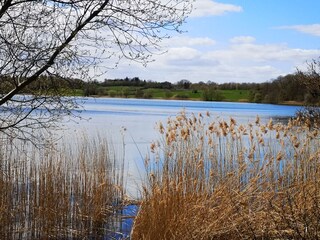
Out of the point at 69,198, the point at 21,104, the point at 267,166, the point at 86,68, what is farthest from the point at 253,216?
the point at 69,198

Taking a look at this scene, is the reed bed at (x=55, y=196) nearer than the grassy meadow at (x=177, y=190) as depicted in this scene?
No

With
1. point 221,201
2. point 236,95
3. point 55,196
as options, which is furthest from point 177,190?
point 236,95

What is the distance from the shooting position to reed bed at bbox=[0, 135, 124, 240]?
6738 millimetres

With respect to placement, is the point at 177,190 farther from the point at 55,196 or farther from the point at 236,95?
the point at 236,95

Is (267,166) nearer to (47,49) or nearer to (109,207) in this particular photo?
(109,207)

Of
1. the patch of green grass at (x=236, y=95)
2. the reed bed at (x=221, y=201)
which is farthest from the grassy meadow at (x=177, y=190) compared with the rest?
the patch of green grass at (x=236, y=95)

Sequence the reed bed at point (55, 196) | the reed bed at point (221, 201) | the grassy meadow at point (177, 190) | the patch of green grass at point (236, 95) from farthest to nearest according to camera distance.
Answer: the patch of green grass at point (236, 95) < the reed bed at point (55, 196) < the grassy meadow at point (177, 190) < the reed bed at point (221, 201)

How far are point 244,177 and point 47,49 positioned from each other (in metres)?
3.43

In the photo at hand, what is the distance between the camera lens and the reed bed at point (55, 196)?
22.1 ft

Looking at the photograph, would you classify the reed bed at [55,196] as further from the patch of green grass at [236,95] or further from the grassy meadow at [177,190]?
the patch of green grass at [236,95]

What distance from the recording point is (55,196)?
7.04 meters

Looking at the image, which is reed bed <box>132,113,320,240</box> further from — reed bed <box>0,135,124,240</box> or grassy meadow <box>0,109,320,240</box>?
reed bed <box>0,135,124,240</box>

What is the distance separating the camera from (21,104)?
5.23m

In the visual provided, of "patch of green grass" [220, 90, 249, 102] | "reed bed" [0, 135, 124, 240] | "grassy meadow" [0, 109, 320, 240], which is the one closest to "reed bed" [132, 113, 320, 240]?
"grassy meadow" [0, 109, 320, 240]
